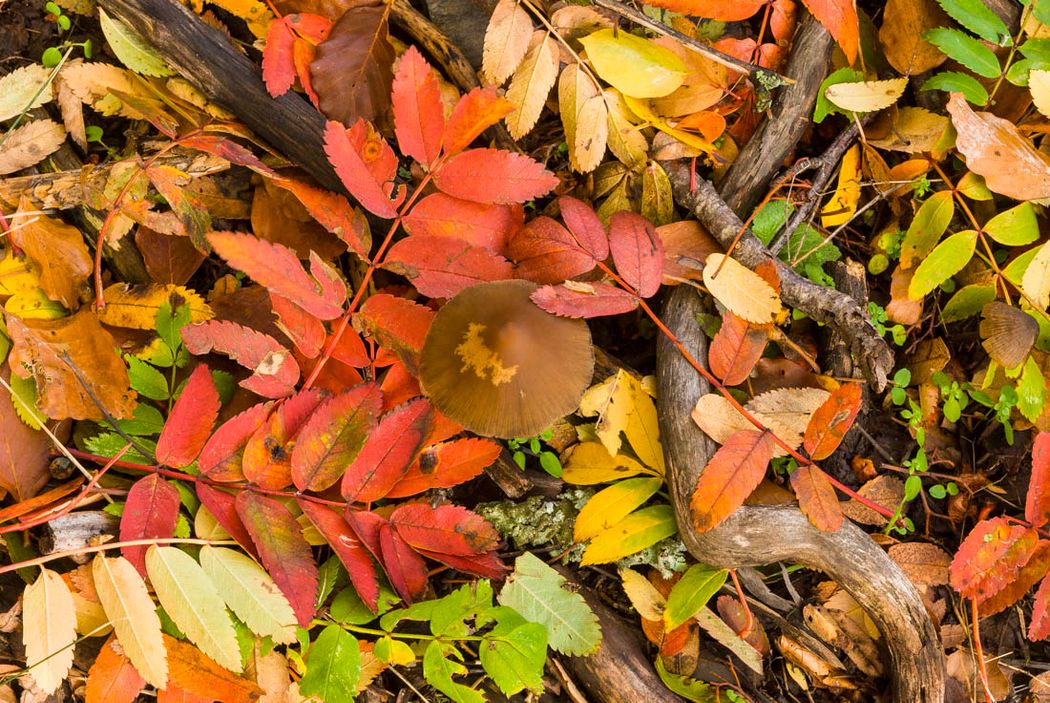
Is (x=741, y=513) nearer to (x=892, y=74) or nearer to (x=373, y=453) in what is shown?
(x=373, y=453)

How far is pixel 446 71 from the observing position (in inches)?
88.0

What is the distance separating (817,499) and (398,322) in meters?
1.16

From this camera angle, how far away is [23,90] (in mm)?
2088

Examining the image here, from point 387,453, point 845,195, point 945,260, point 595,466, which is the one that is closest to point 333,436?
point 387,453

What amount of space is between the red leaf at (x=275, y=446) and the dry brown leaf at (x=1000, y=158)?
189 centimetres

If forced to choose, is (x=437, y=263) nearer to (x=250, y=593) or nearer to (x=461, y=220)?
(x=461, y=220)

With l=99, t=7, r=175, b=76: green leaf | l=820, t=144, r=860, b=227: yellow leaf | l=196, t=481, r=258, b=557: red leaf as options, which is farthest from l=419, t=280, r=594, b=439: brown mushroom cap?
l=99, t=7, r=175, b=76: green leaf

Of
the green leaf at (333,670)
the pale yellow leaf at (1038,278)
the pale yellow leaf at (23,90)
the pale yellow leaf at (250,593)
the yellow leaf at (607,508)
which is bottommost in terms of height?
the green leaf at (333,670)

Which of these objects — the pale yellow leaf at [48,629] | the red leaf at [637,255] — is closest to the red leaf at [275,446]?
the pale yellow leaf at [48,629]

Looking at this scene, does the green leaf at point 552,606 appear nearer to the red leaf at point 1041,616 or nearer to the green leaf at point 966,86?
the red leaf at point 1041,616

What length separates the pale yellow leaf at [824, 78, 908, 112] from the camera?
6.80ft

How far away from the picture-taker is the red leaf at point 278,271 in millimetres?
1706

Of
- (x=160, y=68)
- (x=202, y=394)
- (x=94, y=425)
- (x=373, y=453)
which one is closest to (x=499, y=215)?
(x=373, y=453)

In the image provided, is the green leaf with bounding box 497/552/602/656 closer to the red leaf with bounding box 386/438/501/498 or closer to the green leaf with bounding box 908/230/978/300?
the red leaf with bounding box 386/438/501/498
